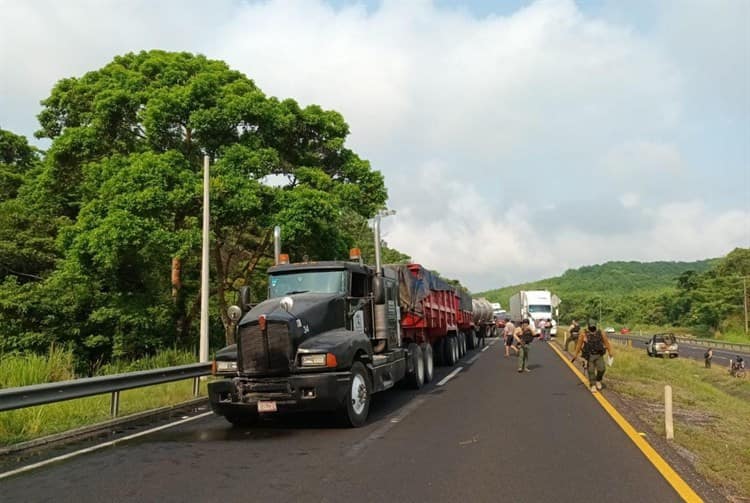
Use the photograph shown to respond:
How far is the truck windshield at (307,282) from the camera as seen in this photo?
10766 millimetres

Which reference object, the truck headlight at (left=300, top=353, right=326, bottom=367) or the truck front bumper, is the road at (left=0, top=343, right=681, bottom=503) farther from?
the truck headlight at (left=300, top=353, right=326, bottom=367)

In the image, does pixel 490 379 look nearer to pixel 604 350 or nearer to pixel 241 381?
pixel 604 350

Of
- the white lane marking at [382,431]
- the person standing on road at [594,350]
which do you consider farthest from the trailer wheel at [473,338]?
the white lane marking at [382,431]

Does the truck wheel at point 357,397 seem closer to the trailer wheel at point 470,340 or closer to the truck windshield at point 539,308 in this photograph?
the trailer wheel at point 470,340

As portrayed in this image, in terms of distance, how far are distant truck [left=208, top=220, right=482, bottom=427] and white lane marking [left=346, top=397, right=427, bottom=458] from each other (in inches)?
17.8

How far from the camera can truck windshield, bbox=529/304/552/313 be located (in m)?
44.6

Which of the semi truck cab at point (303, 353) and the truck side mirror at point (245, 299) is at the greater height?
the truck side mirror at point (245, 299)

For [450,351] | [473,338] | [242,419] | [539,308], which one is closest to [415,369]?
[242,419]

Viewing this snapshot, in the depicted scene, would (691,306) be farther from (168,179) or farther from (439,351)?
(168,179)

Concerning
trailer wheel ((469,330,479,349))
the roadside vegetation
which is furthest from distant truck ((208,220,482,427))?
the roadside vegetation

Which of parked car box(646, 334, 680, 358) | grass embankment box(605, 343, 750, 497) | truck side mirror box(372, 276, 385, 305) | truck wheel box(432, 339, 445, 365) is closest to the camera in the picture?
grass embankment box(605, 343, 750, 497)

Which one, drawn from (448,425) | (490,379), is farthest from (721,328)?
(448,425)

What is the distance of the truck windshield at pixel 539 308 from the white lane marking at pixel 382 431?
33825 millimetres

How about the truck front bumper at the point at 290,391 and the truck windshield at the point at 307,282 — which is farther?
the truck windshield at the point at 307,282
